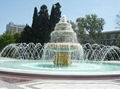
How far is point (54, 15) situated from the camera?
38.0m

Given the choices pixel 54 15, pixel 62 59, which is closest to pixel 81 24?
pixel 54 15

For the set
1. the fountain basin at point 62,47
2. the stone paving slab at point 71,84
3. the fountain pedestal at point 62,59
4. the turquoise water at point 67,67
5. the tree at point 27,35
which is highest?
the tree at point 27,35

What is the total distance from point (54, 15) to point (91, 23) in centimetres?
1703

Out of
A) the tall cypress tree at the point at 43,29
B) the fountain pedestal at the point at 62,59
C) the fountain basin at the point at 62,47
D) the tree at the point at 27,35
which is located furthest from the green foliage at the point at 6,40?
the fountain basin at the point at 62,47

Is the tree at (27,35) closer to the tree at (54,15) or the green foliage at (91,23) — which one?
the tree at (54,15)

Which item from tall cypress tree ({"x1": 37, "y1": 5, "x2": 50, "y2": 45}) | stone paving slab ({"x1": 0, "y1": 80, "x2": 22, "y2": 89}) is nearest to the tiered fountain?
stone paving slab ({"x1": 0, "y1": 80, "x2": 22, "y2": 89})

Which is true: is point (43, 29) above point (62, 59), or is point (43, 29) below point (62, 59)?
above

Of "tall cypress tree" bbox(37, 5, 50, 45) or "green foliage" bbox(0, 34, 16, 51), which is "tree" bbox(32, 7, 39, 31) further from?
"green foliage" bbox(0, 34, 16, 51)

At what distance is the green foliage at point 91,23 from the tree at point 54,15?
601 inches

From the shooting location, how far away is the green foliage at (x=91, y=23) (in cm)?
5300

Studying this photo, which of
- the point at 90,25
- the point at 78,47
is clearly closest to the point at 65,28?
the point at 78,47

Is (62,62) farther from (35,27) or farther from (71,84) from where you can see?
(35,27)

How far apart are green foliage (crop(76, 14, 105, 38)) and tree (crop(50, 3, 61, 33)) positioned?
15.3m

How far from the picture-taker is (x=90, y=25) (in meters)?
53.4
